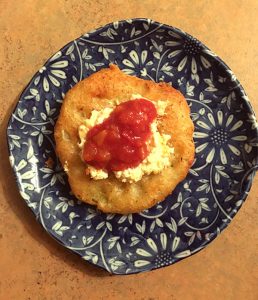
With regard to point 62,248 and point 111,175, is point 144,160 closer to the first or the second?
point 111,175

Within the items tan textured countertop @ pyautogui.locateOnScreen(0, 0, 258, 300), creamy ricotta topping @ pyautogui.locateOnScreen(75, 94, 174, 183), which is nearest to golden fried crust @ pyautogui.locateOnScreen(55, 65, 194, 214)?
creamy ricotta topping @ pyautogui.locateOnScreen(75, 94, 174, 183)

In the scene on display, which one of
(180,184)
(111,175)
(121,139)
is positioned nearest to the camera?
(121,139)

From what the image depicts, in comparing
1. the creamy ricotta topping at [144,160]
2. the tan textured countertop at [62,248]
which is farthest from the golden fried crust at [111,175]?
the tan textured countertop at [62,248]

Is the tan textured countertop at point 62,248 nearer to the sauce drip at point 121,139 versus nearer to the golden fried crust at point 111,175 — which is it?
the golden fried crust at point 111,175

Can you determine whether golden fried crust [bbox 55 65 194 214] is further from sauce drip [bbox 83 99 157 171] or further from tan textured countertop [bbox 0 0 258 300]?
tan textured countertop [bbox 0 0 258 300]

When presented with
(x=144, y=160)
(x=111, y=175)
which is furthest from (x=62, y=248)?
(x=144, y=160)
